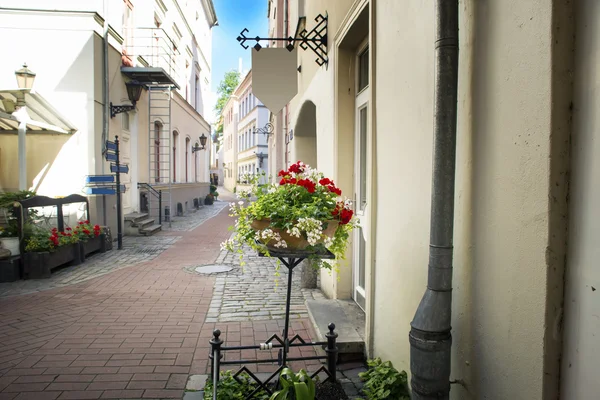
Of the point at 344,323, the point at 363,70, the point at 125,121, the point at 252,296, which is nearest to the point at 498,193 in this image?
the point at 344,323

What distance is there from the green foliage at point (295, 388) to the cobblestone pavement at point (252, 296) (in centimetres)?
229

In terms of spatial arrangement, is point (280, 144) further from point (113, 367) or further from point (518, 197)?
point (518, 197)

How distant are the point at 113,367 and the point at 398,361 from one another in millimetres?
2333

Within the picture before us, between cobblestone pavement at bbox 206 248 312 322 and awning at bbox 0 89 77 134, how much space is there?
5013 mm

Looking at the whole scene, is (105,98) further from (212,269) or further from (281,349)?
(281,349)

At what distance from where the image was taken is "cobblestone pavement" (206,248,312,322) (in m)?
5.23

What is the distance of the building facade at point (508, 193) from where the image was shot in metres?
1.50

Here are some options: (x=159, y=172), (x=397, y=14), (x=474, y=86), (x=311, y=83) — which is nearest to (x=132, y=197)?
(x=159, y=172)

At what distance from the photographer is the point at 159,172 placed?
17.6 meters

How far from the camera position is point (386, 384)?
2.98m

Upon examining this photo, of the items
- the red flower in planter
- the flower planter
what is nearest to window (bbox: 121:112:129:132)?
the flower planter

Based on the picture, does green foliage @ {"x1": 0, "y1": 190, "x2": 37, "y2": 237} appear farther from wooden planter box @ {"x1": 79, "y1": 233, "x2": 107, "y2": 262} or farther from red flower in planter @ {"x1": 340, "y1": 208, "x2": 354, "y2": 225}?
red flower in planter @ {"x1": 340, "y1": 208, "x2": 354, "y2": 225}

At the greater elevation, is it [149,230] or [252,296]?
[149,230]

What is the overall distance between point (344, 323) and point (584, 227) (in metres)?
2.91
